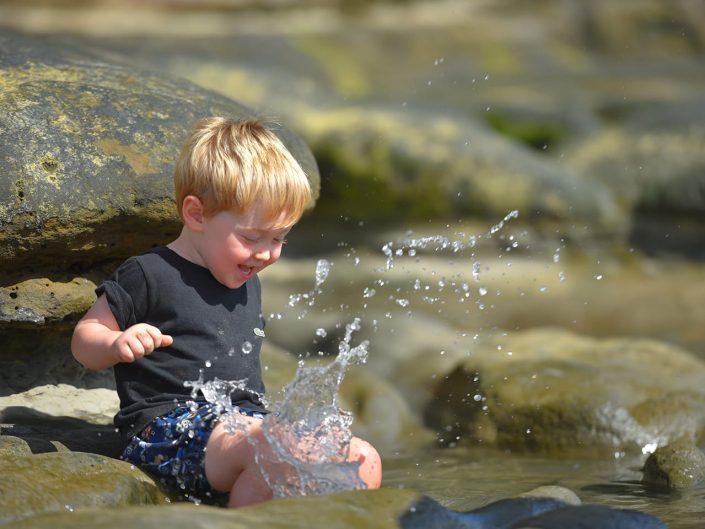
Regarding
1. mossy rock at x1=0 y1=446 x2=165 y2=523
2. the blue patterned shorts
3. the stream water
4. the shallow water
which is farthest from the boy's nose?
the shallow water

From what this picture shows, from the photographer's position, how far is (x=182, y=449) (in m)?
3.35

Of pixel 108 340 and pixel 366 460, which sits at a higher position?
pixel 108 340

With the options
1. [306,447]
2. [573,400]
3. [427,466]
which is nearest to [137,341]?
[306,447]

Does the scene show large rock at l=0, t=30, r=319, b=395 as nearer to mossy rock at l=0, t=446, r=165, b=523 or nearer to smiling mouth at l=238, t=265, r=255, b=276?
smiling mouth at l=238, t=265, r=255, b=276

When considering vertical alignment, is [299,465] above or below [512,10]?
below

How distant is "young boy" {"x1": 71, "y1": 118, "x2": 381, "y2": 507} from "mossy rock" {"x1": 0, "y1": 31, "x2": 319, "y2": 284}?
16.6 inches

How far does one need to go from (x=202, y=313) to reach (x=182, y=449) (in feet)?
1.36

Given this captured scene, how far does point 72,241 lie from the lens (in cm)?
388

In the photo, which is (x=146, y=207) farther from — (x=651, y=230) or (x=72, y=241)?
(x=651, y=230)

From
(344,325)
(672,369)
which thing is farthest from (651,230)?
(672,369)

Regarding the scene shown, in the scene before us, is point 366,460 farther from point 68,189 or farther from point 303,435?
point 68,189

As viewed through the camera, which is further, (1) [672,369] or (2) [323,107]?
(2) [323,107]

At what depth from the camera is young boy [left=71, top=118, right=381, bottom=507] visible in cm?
333

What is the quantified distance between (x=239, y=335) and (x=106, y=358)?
44 centimetres
